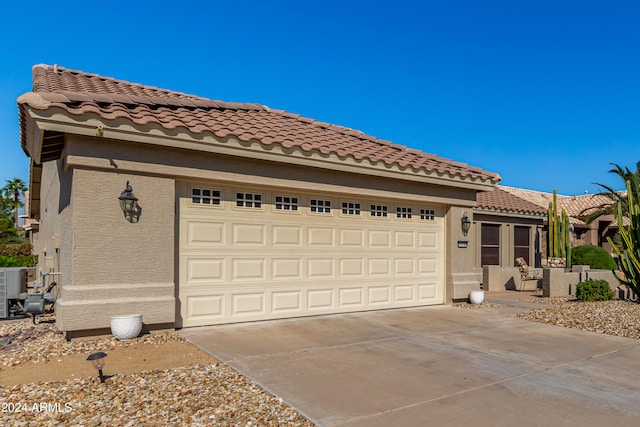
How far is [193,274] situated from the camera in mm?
7918

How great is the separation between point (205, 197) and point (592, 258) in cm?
1598

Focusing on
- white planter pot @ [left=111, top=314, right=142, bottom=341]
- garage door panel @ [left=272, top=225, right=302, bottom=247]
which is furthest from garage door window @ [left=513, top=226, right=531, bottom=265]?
white planter pot @ [left=111, top=314, right=142, bottom=341]

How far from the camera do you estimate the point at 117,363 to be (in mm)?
5680

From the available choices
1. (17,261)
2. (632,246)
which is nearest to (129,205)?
(632,246)

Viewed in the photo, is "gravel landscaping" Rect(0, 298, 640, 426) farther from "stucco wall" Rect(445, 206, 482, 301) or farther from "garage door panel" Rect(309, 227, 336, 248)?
"stucco wall" Rect(445, 206, 482, 301)

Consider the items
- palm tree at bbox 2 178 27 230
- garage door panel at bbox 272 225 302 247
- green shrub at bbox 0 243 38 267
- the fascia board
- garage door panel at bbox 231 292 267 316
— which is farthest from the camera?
palm tree at bbox 2 178 27 230

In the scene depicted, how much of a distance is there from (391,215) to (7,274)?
7.96 metres

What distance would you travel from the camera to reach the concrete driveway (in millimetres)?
4281

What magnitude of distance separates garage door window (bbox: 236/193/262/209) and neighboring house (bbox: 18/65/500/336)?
0.10 ft

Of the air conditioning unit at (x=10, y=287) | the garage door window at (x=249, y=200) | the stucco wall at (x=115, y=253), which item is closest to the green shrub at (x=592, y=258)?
the garage door window at (x=249, y=200)

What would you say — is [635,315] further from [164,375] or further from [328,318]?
[164,375]

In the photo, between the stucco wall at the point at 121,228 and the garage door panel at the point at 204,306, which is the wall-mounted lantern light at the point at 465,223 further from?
the garage door panel at the point at 204,306

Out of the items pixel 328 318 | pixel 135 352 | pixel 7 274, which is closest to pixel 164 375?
pixel 135 352

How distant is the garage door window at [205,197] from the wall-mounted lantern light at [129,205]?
3.38 feet
